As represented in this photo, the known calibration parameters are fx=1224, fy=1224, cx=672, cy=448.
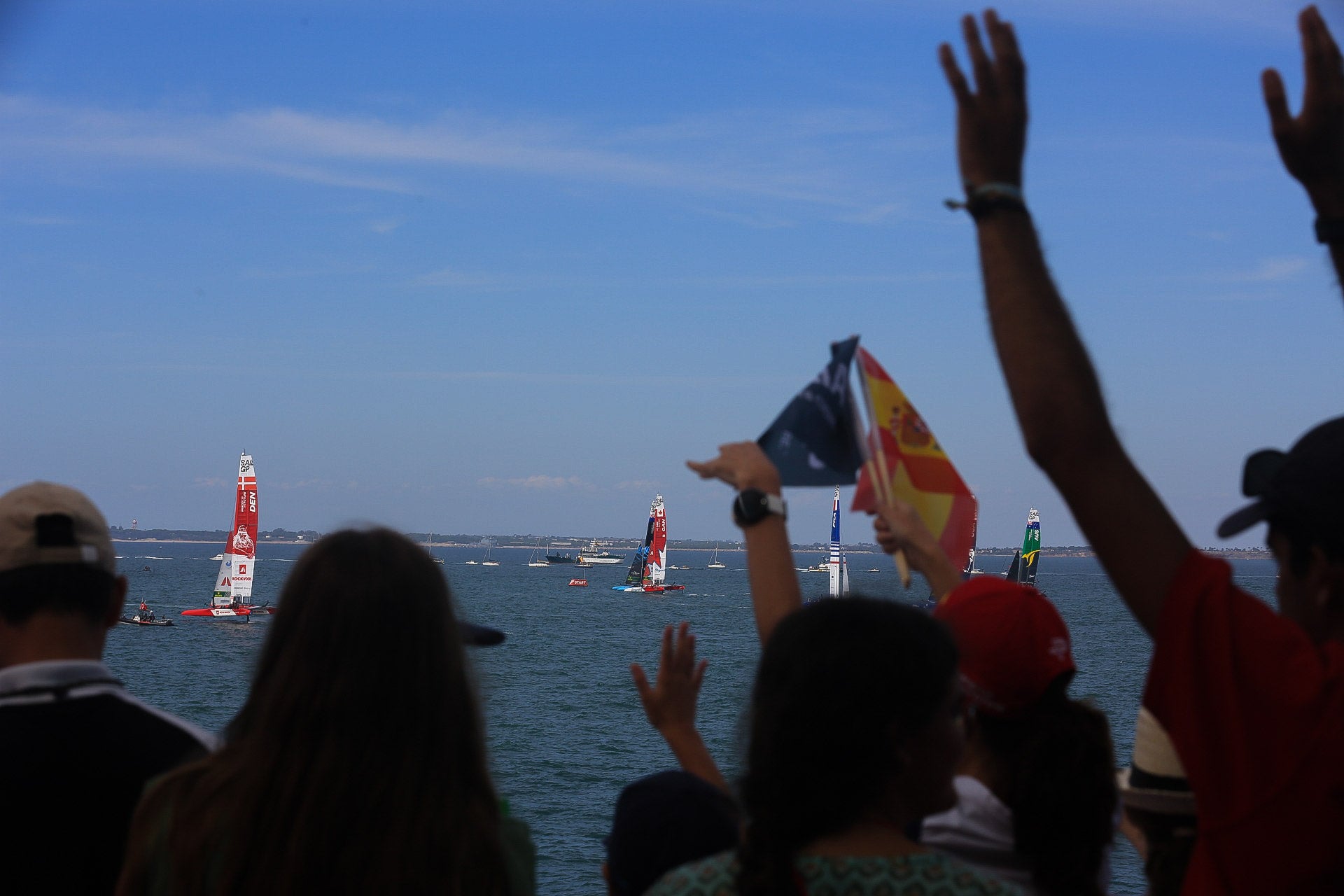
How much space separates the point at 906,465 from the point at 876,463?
0.21ft

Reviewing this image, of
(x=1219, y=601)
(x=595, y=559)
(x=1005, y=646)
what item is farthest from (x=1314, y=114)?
(x=595, y=559)

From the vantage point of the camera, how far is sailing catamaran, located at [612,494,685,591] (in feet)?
297

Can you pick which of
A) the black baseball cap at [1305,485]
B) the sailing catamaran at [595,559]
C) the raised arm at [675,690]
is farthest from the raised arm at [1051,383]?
the sailing catamaran at [595,559]

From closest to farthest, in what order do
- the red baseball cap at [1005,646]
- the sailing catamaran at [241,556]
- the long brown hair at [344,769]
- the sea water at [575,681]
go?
the long brown hair at [344,769] → the red baseball cap at [1005,646] → the sea water at [575,681] → the sailing catamaran at [241,556]

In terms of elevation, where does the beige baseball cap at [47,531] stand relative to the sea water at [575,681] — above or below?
above

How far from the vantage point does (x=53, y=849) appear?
2016 millimetres

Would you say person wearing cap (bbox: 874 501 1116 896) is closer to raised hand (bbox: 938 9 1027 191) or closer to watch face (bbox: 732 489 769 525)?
watch face (bbox: 732 489 769 525)

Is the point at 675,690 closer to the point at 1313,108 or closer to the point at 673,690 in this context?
the point at 673,690

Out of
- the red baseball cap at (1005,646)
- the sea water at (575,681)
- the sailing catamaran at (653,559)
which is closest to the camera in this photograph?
the red baseball cap at (1005,646)

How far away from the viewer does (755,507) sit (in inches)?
88.7

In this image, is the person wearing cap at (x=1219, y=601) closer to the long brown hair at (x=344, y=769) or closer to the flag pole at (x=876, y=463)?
the flag pole at (x=876, y=463)

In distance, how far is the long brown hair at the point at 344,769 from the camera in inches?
65.6

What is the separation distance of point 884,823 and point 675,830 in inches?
14.1

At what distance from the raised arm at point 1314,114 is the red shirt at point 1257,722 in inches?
25.0
